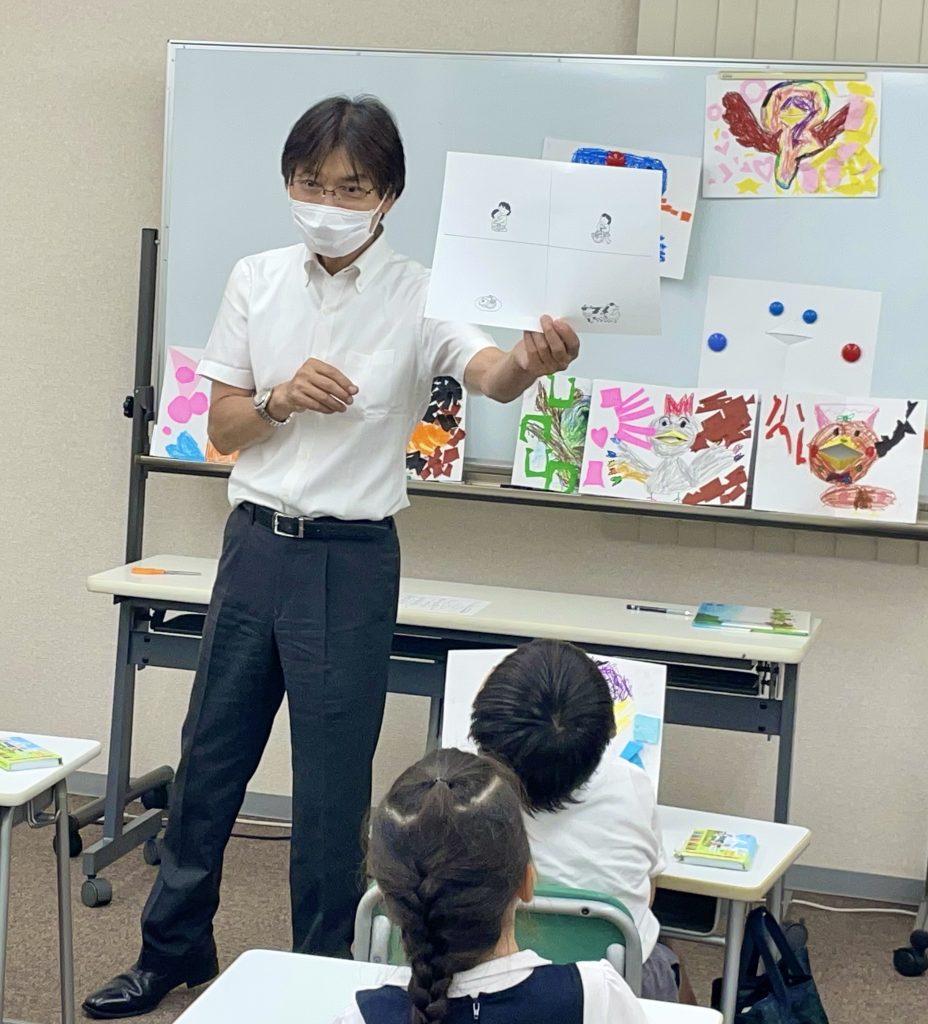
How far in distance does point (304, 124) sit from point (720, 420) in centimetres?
146

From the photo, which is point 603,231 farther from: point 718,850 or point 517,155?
point 517,155

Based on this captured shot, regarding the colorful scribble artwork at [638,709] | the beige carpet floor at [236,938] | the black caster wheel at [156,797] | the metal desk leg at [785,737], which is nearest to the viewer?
the colorful scribble artwork at [638,709]

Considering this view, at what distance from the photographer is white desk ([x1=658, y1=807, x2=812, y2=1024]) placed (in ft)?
6.86

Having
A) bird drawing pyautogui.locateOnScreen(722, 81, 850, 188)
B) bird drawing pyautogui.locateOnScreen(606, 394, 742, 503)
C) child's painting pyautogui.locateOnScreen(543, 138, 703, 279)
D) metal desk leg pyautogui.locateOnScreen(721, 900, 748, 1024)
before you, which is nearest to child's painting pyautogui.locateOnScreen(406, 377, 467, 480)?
bird drawing pyautogui.locateOnScreen(606, 394, 742, 503)

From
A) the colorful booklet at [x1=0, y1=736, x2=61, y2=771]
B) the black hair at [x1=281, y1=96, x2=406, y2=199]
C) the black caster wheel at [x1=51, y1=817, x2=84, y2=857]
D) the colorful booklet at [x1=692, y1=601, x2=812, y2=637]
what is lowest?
the black caster wheel at [x1=51, y1=817, x2=84, y2=857]

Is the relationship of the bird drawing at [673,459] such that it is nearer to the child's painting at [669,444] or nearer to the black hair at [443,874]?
the child's painting at [669,444]

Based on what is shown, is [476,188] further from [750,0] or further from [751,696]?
[750,0]

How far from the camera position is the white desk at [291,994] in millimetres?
1505

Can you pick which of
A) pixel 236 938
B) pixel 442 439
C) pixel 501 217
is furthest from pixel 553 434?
pixel 501 217

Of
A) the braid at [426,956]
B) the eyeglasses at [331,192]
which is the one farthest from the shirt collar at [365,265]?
the braid at [426,956]

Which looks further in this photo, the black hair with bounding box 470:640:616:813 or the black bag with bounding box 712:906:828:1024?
the black bag with bounding box 712:906:828:1024

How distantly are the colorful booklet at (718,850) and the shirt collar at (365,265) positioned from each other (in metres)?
1.07

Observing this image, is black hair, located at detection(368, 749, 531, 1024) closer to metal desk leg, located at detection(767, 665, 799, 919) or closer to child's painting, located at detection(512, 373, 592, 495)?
metal desk leg, located at detection(767, 665, 799, 919)

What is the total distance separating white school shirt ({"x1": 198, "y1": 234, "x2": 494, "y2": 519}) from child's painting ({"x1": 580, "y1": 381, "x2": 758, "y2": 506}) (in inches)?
40.5
